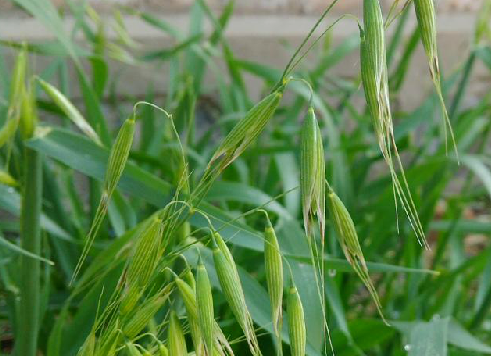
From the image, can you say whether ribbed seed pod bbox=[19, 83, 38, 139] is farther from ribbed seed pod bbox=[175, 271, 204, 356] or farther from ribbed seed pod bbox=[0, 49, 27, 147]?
ribbed seed pod bbox=[175, 271, 204, 356]

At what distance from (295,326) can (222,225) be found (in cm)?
24

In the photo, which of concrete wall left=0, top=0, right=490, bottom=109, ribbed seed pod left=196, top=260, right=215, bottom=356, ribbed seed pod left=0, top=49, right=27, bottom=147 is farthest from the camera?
concrete wall left=0, top=0, right=490, bottom=109

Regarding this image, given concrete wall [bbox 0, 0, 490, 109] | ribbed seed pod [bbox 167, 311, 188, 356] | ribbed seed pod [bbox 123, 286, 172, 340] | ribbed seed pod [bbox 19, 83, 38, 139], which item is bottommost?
ribbed seed pod [bbox 167, 311, 188, 356]

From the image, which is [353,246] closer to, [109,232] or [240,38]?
[109,232]

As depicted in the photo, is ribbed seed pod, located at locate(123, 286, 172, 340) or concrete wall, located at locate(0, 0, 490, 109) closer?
ribbed seed pod, located at locate(123, 286, 172, 340)

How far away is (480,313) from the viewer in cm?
100

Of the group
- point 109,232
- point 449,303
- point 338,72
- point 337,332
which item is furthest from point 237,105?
point 338,72

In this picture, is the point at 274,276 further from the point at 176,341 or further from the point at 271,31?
the point at 271,31

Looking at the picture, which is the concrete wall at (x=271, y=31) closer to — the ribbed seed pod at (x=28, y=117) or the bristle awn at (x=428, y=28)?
the ribbed seed pod at (x=28, y=117)

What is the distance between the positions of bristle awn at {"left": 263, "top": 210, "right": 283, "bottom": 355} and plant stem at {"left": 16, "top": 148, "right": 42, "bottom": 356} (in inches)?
11.6

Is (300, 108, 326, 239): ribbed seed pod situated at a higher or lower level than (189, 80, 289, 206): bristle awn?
lower

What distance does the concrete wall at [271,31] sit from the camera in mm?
1604

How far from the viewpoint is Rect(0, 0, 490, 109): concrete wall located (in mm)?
1604

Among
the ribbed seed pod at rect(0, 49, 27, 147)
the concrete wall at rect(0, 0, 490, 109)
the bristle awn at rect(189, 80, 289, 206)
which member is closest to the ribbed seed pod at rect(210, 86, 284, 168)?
the bristle awn at rect(189, 80, 289, 206)
